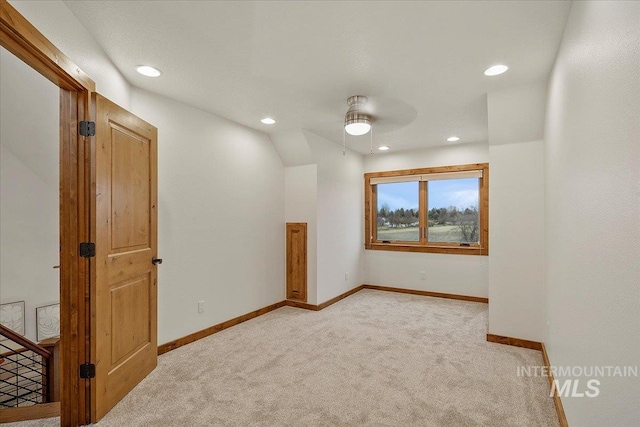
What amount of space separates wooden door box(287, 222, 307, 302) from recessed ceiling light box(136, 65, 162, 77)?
2.64 meters

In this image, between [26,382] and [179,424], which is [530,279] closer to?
[179,424]

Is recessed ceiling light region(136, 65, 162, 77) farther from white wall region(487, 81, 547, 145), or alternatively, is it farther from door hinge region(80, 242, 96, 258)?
white wall region(487, 81, 547, 145)

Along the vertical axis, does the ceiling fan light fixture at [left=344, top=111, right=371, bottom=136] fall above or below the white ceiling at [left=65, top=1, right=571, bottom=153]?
below

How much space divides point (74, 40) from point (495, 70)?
9.73ft

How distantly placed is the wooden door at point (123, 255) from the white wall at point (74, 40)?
0.22m

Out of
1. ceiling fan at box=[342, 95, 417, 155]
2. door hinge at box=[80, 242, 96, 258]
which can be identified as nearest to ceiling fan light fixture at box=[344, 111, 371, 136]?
ceiling fan at box=[342, 95, 417, 155]

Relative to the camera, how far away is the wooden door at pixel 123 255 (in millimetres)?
2066

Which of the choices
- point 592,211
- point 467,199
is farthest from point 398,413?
point 467,199

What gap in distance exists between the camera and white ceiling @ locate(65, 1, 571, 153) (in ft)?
5.90

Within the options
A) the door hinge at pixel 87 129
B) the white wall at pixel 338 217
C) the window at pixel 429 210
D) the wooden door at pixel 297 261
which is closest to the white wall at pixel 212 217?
the wooden door at pixel 297 261

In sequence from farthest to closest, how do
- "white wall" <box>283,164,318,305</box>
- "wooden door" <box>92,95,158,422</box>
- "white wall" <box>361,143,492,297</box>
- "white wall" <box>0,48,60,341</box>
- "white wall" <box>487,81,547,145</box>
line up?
1. "white wall" <box>361,143,492,297</box>
2. "white wall" <box>283,164,318,305</box>
3. "white wall" <box>0,48,60,341</box>
4. "white wall" <box>487,81,547,145</box>
5. "wooden door" <box>92,95,158,422</box>

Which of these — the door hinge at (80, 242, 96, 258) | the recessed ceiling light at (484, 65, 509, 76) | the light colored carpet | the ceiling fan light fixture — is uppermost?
the recessed ceiling light at (484, 65, 509, 76)

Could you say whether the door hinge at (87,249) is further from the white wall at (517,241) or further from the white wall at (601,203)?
the white wall at (517,241)

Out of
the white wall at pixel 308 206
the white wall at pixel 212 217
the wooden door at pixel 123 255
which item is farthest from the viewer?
the white wall at pixel 308 206
